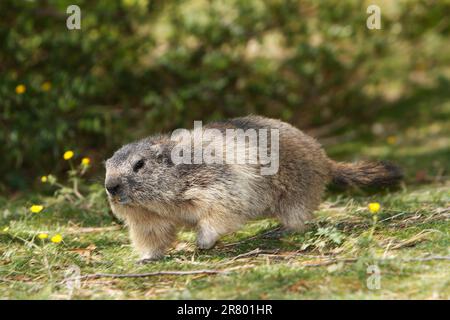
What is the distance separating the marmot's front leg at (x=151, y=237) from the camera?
511cm

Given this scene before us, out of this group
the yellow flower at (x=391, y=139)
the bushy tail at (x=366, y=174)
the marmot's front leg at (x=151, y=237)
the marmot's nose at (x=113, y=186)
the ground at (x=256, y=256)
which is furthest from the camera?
the yellow flower at (x=391, y=139)

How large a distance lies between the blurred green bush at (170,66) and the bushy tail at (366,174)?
328cm

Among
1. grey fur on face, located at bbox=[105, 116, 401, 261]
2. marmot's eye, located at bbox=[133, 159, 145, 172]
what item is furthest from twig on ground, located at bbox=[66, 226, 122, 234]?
marmot's eye, located at bbox=[133, 159, 145, 172]

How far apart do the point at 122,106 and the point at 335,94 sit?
11.9 ft

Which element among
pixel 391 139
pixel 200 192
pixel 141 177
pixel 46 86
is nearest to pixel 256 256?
pixel 200 192

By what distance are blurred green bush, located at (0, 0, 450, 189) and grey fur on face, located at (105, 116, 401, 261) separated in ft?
9.82

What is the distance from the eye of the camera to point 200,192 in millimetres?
5031

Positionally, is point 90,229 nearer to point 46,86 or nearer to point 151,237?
point 151,237

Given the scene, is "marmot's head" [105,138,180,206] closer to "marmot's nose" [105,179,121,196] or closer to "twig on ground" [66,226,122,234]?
"marmot's nose" [105,179,121,196]

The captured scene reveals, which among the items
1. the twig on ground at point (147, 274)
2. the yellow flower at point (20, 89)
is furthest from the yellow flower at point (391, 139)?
the twig on ground at point (147, 274)

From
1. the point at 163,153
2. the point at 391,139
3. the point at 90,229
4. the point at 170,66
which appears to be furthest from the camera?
the point at 391,139

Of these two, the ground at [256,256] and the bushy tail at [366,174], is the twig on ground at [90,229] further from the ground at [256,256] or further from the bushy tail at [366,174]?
the bushy tail at [366,174]

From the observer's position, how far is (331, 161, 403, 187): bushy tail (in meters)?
5.83

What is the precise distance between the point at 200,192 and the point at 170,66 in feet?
14.2
